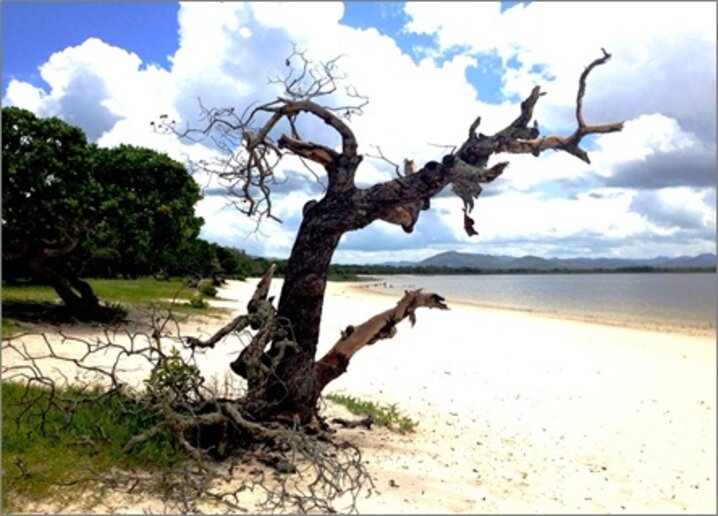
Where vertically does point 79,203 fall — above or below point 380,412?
above

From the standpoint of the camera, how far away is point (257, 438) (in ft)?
20.7

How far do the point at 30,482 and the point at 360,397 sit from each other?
5.46 metres

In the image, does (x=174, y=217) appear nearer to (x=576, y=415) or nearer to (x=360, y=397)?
(x=360, y=397)

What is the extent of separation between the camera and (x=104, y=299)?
21.8 metres

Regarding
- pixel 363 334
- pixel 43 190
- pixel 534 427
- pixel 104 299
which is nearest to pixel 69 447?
pixel 363 334

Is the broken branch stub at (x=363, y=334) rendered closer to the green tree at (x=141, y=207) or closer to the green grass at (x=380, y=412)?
the green grass at (x=380, y=412)

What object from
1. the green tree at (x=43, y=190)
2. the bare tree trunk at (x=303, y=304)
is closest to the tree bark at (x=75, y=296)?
the green tree at (x=43, y=190)

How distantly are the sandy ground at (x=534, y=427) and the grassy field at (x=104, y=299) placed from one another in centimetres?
316

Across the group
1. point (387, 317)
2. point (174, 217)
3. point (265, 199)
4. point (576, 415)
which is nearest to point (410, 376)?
point (576, 415)

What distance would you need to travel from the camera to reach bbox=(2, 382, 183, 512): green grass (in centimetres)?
519

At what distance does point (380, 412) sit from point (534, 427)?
2080 millimetres

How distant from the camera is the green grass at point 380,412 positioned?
8141 mm

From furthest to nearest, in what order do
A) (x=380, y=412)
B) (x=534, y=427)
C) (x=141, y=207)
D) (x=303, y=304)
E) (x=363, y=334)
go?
(x=141, y=207), (x=534, y=427), (x=380, y=412), (x=363, y=334), (x=303, y=304)

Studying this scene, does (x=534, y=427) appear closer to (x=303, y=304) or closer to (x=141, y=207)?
(x=303, y=304)
